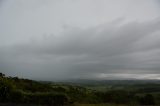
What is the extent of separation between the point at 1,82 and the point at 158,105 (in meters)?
19.7

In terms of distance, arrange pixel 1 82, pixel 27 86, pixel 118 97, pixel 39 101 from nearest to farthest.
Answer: pixel 39 101, pixel 1 82, pixel 118 97, pixel 27 86

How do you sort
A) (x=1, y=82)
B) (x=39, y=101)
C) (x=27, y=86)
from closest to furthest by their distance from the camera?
(x=39, y=101), (x=1, y=82), (x=27, y=86)

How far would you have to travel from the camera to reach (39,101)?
38.8 m

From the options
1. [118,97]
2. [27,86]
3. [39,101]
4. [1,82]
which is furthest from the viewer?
[27,86]

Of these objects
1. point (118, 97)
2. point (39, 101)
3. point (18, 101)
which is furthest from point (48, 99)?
point (118, 97)

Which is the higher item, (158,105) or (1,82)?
(1,82)

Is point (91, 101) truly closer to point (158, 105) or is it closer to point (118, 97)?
point (118, 97)

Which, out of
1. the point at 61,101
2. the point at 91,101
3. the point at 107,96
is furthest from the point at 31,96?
the point at 107,96

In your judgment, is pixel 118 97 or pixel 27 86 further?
pixel 27 86

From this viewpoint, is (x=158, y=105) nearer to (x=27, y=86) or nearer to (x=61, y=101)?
(x=61, y=101)

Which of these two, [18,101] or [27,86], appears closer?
[18,101]

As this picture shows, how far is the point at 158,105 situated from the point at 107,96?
9601mm

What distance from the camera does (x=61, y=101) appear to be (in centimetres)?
3878

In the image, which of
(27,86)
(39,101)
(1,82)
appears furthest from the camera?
(27,86)
